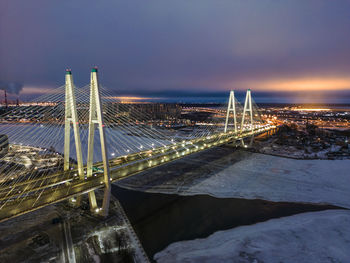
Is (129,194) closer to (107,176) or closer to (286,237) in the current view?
(107,176)

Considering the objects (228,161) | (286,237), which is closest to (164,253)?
(286,237)

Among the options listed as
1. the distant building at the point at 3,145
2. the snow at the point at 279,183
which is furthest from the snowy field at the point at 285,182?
the distant building at the point at 3,145

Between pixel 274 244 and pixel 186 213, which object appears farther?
pixel 186 213

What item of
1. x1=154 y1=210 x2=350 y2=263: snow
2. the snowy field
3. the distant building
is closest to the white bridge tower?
x1=154 y1=210 x2=350 y2=263: snow

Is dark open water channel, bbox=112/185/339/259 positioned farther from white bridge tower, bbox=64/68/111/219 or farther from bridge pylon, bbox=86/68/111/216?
white bridge tower, bbox=64/68/111/219

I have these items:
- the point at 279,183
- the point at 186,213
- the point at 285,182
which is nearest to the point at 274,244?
the point at 186,213

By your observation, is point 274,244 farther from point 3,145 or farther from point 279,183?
point 3,145
